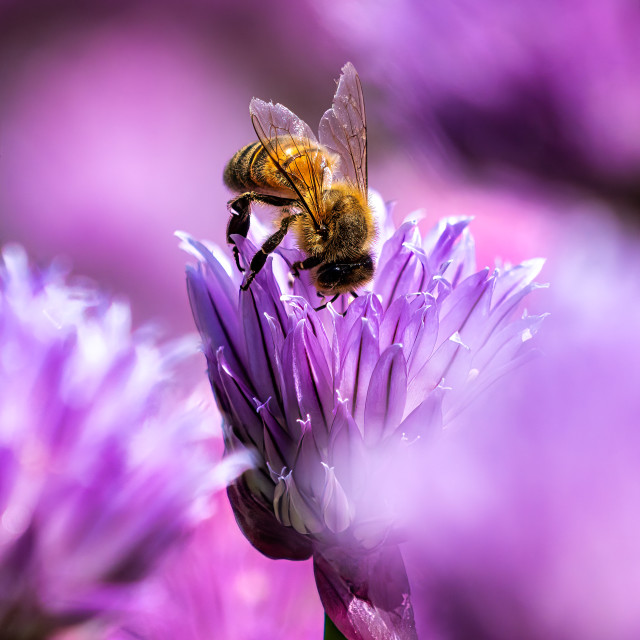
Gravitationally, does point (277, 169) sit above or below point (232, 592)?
above

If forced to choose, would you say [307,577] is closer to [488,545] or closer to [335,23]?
[488,545]

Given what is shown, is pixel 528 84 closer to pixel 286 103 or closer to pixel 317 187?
pixel 317 187

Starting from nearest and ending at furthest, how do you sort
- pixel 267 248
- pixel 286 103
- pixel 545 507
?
1. pixel 545 507
2. pixel 267 248
3. pixel 286 103

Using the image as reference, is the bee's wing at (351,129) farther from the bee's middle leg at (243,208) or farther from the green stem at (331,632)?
the green stem at (331,632)

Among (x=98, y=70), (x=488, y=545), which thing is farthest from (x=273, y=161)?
(x=98, y=70)

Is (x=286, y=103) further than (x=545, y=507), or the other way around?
(x=286, y=103)

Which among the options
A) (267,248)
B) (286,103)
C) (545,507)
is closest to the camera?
(545,507)

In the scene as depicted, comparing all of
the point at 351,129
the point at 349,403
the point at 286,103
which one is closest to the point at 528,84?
the point at 351,129

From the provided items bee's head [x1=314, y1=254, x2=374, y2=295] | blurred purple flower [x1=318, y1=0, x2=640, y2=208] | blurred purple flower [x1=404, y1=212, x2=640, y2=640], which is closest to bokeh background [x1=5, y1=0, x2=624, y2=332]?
blurred purple flower [x1=318, y1=0, x2=640, y2=208]
